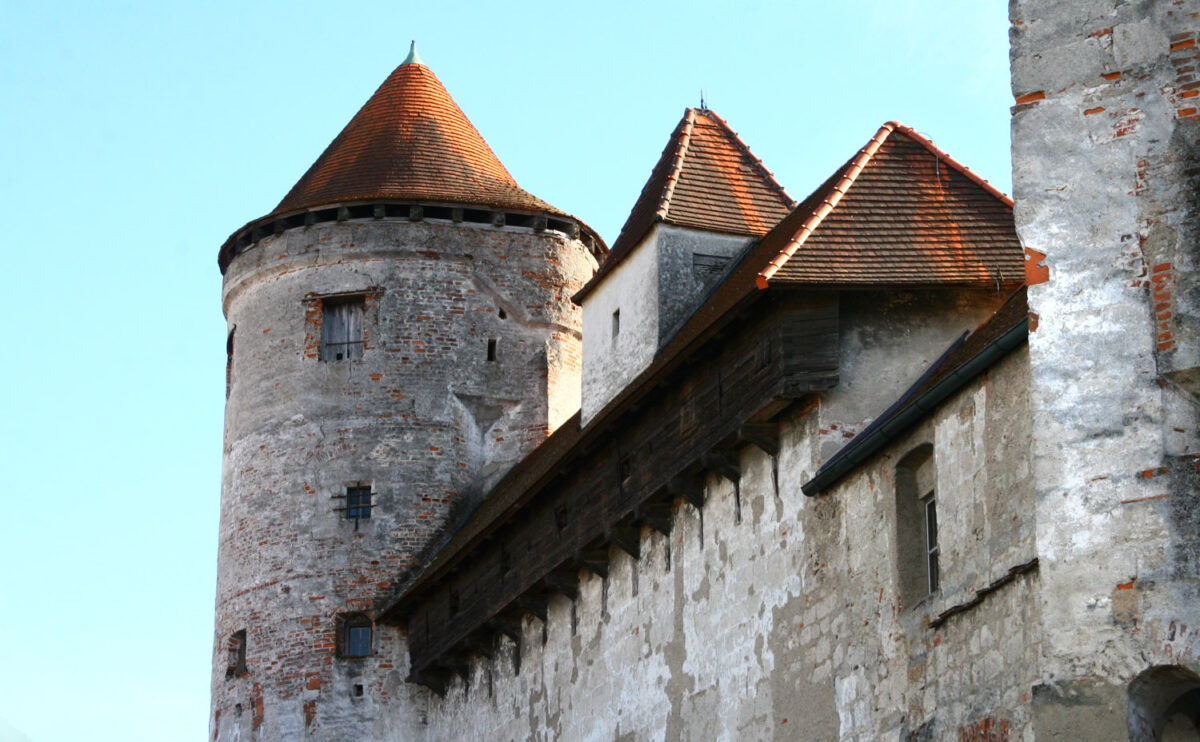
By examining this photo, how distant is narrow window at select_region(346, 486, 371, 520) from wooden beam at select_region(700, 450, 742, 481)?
34.4ft

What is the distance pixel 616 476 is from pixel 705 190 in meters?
4.51

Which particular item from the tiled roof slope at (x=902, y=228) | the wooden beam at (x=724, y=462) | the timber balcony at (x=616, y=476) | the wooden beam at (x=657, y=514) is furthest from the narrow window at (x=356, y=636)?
the tiled roof slope at (x=902, y=228)

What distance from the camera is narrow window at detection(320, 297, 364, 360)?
29938 mm

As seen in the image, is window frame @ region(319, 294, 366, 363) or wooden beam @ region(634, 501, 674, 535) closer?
wooden beam @ region(634, 501, 674, 535)

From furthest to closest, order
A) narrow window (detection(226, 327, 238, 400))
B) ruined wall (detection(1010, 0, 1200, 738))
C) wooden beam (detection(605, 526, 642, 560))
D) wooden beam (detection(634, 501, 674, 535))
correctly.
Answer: narrow window (detection(226, 327, 238, 400)) < wooden beam (detection(605, 526, 642, 560)) < wooden beam (detection(634, 501, 674, 535)) < ruined wall (detection(1010, 0, 1200, 738))

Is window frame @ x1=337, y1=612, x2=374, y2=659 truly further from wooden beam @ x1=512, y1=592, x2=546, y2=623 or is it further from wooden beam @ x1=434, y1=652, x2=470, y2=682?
wooden beam @ x1=512, y1=592, x2=546, y2=623

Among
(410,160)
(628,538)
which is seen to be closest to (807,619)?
(628,538)

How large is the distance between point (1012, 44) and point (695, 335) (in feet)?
25.5

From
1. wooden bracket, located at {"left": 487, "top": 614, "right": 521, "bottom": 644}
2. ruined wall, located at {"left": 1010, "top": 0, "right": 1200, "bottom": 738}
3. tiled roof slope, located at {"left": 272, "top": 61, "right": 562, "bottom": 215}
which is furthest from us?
tiled roof slope, located at {"left": 272, "top": 61, "right": 562, "bottom": 215}

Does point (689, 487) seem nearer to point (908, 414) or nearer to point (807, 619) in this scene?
point (807, 619)

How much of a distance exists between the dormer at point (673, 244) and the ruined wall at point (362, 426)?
14.3 ft

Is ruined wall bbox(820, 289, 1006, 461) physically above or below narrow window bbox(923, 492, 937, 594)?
above

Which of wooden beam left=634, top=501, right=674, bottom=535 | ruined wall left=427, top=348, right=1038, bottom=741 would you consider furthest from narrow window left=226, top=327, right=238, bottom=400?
wooden beam left=634, top=501, right=674, bottom=535

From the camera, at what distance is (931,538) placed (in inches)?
625
